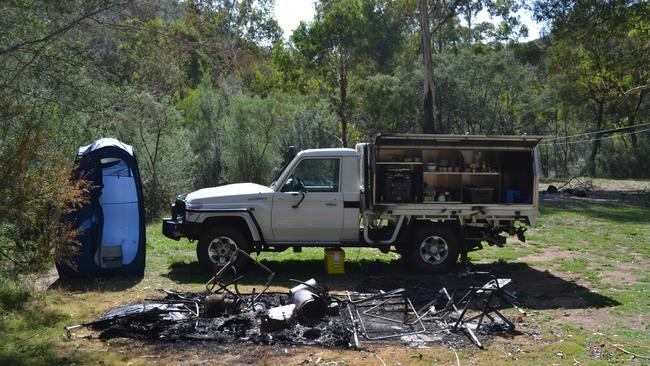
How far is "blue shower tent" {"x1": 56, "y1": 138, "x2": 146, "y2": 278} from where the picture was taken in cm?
1007

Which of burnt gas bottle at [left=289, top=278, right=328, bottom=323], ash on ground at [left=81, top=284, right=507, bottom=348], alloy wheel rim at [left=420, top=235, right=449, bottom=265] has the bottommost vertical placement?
ash on ground at [left=81, top=284, right=507, bottom=348]

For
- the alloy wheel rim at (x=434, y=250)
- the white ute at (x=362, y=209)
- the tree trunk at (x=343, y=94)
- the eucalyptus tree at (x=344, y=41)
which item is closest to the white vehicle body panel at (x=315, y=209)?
the white ute at (x=362, y=209)

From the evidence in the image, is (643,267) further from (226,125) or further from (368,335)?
(226,125)

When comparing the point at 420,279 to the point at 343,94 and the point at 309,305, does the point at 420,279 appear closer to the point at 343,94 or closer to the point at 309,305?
the point at 309,305

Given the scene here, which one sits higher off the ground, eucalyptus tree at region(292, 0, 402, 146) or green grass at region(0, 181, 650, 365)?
eucalyptus tree at region(292, 0, 402, 146)

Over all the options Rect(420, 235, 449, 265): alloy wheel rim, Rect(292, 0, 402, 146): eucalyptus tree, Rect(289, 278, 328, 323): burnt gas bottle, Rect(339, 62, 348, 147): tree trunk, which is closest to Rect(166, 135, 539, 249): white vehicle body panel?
Rect(420, 235, 449, 265): alloy wheel rim

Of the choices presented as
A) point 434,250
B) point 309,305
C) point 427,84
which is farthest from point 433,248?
point 427,84

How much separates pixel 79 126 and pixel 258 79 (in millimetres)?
23950

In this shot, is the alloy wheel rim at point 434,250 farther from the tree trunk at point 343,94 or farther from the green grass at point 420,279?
the tree trunk at point 343,94

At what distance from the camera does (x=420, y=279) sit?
10.5 meters

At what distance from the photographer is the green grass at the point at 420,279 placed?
663 centimetres

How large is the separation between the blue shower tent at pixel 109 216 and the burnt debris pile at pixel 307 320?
2233 millimetres

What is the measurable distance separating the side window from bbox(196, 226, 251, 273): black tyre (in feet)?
3.68

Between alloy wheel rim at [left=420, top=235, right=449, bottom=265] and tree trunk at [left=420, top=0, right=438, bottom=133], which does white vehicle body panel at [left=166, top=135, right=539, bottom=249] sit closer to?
alloy wheel rim at [left=420, top=235, right=449, bottom=265]
